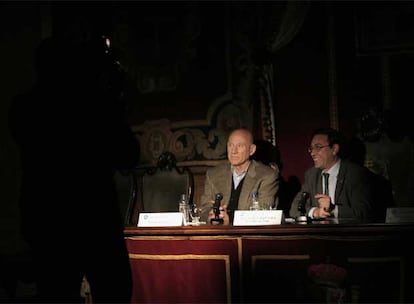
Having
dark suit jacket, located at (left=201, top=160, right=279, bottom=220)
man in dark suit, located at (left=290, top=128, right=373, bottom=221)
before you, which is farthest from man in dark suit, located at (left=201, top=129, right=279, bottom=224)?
man in dark suit, located at (left=290, top=128, right=373, bottom=221)

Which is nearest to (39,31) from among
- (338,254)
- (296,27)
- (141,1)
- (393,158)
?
(141,1)

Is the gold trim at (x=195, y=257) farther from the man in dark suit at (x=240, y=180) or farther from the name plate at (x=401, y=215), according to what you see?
the name plate at (x=401, y=215)

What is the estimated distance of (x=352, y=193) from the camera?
414 centimetres

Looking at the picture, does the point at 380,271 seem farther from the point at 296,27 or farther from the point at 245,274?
the point at 296,27

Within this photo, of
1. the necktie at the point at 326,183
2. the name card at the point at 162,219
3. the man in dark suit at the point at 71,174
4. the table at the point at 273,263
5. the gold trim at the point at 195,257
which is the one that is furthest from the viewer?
the necktie at the point at 326,183

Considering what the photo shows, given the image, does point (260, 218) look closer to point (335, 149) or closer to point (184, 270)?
point (184, 270)

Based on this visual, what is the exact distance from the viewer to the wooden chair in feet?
17.3

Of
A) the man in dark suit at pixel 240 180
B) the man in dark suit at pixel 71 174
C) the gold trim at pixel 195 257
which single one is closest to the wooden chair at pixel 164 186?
the man in dark suit at pixel 240 180

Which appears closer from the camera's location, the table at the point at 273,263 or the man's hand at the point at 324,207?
the table at the point at 273,263

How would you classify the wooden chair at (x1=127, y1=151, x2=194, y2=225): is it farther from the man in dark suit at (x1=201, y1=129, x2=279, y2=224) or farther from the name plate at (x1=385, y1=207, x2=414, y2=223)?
the name plate at (x1=385, y1=207, x2=414, y2=223)

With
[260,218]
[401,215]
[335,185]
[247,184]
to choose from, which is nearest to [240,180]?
[247,184]

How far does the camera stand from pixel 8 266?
12.7ft

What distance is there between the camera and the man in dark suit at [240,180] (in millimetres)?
4398

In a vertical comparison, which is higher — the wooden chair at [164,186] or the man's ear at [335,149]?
the man's ear at [335,149]
